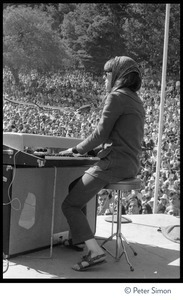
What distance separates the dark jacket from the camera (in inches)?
Result: 99.0

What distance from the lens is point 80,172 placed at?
3.30m

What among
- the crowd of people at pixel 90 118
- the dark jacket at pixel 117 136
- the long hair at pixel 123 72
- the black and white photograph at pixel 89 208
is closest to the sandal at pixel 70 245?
the black and white photograph at pixel 89 208

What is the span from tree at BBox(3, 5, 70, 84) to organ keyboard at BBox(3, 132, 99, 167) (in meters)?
29.0

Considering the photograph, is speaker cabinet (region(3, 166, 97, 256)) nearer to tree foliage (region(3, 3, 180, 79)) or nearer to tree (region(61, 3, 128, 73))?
tree foliage (region(3, 3, 180, 79))

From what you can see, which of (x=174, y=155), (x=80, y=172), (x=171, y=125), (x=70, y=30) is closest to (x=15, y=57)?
(x=70, y=30)

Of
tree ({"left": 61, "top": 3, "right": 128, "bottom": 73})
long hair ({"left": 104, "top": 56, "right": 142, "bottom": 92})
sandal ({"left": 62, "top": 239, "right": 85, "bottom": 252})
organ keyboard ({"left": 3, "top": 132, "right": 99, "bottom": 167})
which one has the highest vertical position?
tree ({"left": 61, "top": 3, "right": 128, "bottom": 73})

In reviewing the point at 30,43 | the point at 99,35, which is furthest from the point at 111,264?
the point at 30,43

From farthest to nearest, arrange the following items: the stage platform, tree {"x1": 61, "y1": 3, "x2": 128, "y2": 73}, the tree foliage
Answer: tree {"x1": 61, "y1": 3, "x2": 128, "y2": 73}
the tree foliage
the stage platform

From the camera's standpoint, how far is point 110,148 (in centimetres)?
258

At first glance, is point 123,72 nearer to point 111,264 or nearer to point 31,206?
point 31,206

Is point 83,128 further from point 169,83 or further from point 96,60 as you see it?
point 96,60

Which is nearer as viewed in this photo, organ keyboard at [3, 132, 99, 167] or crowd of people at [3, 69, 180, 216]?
organ keyboard at [3, 132, 99, 167]

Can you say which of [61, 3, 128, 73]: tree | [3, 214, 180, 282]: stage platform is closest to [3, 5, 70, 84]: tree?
[61, 3, 128, 73]: tree

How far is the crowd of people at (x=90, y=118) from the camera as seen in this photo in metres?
6.11
